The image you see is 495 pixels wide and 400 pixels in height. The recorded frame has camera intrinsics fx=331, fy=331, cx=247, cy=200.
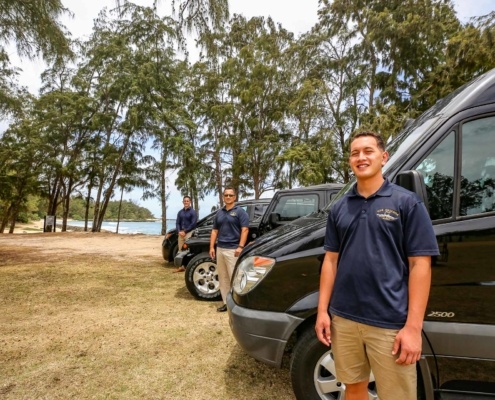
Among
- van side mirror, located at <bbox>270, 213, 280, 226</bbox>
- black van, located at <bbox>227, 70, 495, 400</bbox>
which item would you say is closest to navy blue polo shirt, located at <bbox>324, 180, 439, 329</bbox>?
black van, located at <bbox>227, 70, 495, 400</bbox>

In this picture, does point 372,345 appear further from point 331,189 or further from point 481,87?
point 331,189

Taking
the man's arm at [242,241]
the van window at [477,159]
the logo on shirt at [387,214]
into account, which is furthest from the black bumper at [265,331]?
the man's arm at [242,241]

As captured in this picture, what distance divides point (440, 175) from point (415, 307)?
3.73 ft

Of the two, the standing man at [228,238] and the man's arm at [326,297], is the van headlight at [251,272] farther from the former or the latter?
the standing man at [228,238]

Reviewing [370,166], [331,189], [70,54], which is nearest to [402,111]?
[331,189]

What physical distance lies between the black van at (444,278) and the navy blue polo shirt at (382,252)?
0.57 meters

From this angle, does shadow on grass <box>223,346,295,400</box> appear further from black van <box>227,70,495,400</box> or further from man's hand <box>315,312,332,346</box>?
man's hand <box>315,312,332,346</box>

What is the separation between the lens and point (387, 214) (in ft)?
5.08

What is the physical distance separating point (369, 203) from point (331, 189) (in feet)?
13.9

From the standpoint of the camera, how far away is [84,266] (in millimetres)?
8742

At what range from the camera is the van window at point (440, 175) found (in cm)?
216

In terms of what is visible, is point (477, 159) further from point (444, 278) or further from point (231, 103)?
point (231, 103)

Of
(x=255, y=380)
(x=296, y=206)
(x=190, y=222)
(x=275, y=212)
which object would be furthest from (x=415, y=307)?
(x=190, y=222)

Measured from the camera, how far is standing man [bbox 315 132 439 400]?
147 cm
